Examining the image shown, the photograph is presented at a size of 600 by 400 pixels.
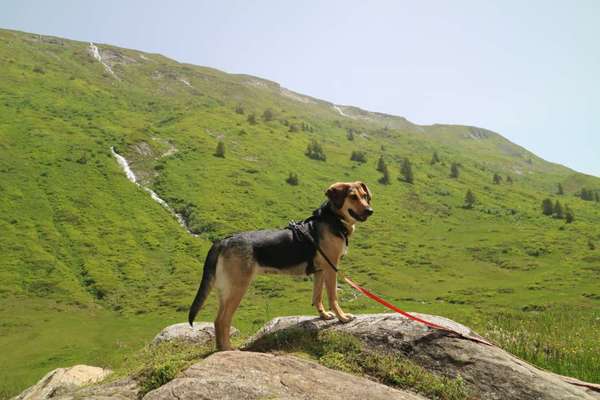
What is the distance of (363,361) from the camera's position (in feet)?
26.4

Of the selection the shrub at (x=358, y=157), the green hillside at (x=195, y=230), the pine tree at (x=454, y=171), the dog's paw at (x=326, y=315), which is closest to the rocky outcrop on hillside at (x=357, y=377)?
the dog's paw at (x=326, y=315)

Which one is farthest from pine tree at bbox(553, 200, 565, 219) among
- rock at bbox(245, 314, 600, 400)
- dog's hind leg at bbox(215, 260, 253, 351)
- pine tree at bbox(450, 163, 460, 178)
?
dog's hind leg at bbox(215, 260, 253, 351)

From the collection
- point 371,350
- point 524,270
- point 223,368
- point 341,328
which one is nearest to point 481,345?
point 371,350

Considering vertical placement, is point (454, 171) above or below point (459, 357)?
above

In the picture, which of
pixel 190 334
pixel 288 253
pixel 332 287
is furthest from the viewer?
pixel 190 334

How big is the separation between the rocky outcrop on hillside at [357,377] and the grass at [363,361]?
144 mm

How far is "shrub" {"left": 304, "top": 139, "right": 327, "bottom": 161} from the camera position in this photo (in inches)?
5472

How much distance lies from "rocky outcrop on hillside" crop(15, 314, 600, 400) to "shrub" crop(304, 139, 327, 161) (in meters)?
130

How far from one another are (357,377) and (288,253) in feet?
7.96

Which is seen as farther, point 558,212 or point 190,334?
point 558,212

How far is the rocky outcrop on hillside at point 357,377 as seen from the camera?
6.34 metres

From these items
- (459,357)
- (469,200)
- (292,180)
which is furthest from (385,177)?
(459,357)

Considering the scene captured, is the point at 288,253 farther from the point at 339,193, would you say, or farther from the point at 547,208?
the point at 547,208

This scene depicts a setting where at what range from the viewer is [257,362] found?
7.09 meters
